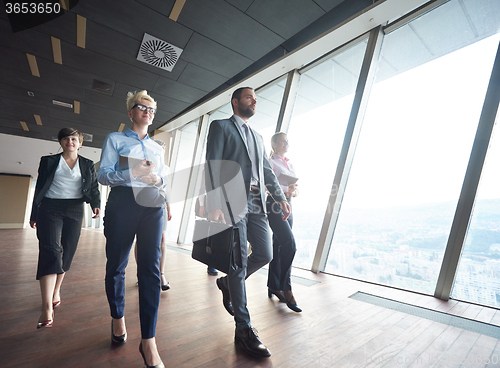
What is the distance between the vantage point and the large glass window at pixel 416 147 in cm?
282

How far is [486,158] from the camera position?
8.61 feet

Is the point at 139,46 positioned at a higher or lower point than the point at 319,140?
higher

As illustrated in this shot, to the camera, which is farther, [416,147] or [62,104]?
[62,104]

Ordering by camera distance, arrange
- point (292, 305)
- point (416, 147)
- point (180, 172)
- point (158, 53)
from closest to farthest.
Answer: point (292, 305), point (416, 147), point (158, 53), point (180, 172)

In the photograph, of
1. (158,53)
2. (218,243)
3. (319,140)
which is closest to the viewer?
(218,243)

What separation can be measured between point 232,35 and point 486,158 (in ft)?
11.1

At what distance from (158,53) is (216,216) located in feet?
12.4

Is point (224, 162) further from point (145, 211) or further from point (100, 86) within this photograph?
point (100, 86)

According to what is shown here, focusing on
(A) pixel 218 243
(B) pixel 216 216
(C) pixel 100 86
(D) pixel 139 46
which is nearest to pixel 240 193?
(B) pixel 216 216

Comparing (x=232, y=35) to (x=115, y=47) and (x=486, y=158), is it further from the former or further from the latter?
(x=486, y=158)

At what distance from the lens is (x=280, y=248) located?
232 cm

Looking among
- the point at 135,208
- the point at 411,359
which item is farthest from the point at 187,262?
the point at 411,359

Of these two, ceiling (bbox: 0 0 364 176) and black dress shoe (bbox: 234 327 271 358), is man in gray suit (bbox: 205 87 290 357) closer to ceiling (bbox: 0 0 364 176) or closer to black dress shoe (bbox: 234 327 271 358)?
black dress shoe (bbox: 234 327 271 358)

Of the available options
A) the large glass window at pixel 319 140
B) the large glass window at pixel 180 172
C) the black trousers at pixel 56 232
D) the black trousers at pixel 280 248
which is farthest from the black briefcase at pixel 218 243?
the large glass window at pixel 180 172
